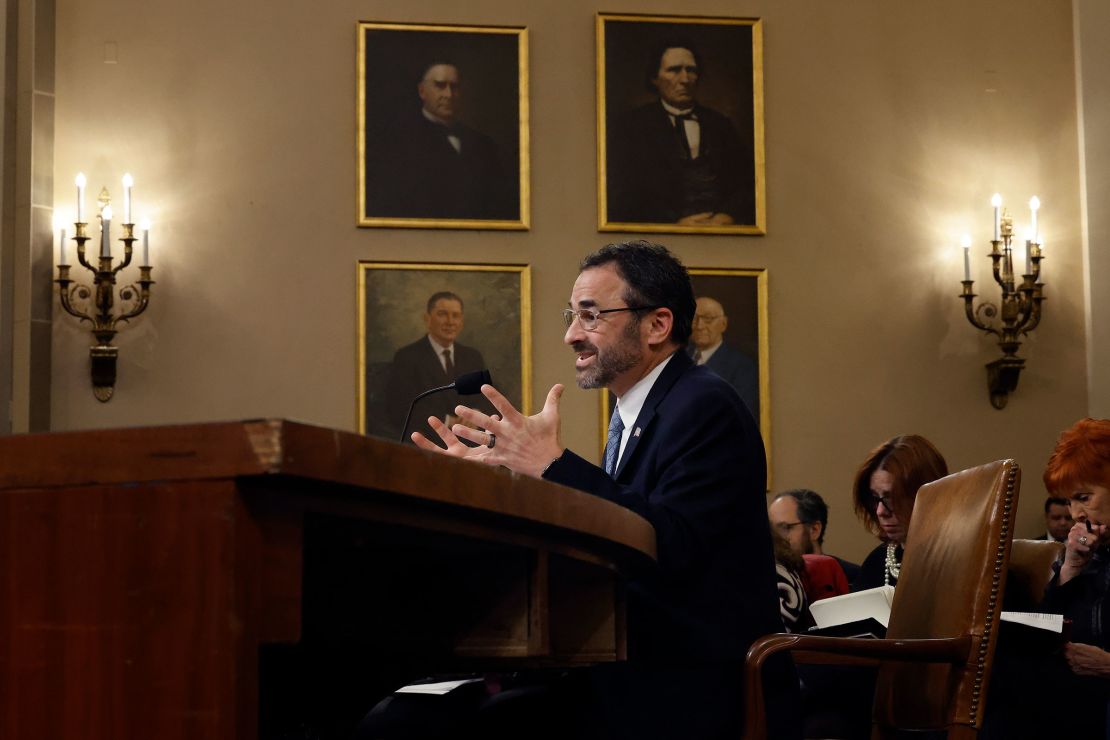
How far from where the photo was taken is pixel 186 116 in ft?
27.2

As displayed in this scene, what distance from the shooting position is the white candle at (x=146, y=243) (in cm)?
796

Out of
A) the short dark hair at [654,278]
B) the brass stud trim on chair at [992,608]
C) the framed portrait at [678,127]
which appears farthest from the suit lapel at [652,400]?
the framed portrait at [678,127]

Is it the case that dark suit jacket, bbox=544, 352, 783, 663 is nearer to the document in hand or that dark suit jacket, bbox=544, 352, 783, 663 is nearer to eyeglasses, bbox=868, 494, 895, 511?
the document in hand

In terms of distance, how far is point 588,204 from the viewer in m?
8.56

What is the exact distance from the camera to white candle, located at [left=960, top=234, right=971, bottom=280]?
28.3 feet

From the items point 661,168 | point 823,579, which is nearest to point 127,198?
point 661,168

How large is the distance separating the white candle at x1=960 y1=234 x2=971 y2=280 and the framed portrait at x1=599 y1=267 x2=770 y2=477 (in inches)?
49.1

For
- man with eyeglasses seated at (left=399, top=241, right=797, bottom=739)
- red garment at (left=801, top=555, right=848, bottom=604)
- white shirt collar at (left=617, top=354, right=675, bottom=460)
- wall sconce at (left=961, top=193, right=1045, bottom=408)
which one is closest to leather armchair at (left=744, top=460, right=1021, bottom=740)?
man with eyeglasses seated at (left=399, top=241, right=797, bottom=739)

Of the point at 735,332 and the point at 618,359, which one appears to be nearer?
the point at 618,359

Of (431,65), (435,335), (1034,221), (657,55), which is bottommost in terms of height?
(435,335)

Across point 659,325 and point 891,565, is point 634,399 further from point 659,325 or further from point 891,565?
point 891,565

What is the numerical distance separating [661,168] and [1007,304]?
228 cm

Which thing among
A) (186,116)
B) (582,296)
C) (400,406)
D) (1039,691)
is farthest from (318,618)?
(186,116)

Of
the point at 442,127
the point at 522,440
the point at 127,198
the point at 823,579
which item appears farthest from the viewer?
the point at 442,127
